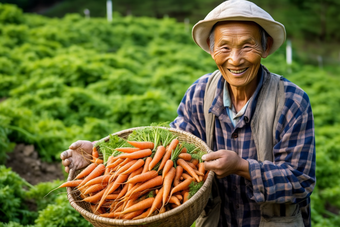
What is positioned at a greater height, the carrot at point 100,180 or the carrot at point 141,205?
the carrot at point 100,180

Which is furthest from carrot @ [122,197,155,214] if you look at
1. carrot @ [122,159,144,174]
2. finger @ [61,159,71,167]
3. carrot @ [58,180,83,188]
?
finger @ [61,159,71,167]

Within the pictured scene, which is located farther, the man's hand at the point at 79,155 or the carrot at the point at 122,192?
the man's hand at the point at 79,155

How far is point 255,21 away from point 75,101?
477 centimetres

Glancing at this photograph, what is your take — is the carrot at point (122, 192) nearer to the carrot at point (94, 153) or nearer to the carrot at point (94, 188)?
the carrot at point (94, 188)

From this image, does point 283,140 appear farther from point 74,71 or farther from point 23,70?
point 23,70

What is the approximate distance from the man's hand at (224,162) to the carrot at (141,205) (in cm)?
45

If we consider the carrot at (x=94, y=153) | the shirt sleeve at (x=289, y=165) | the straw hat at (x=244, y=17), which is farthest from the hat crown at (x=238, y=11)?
the carrot at (x=94, y=153)

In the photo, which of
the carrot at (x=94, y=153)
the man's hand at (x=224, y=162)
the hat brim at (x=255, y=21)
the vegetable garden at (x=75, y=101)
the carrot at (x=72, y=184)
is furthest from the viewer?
the vegetable garden at (x=75, y=101)

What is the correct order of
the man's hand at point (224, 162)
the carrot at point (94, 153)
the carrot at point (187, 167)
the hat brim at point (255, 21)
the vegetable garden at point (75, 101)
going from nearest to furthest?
Answer: 1. the man's hand at point (224, 162)
2. the hat brim at point (255, 21)
3. the carrot at point (187, 167)
4. the carrot at point (94, 153)
5. the vegetable garden at point (75, 101)

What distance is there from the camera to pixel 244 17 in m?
1.83

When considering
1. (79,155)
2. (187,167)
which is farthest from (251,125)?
(79,155)

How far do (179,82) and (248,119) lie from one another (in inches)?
243

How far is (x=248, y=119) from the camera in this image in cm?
204

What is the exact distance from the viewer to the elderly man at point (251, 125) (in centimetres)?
184
